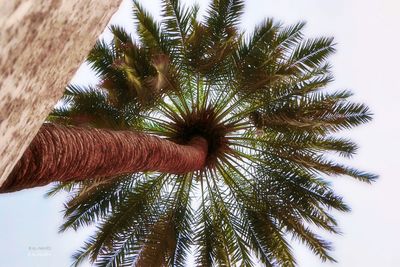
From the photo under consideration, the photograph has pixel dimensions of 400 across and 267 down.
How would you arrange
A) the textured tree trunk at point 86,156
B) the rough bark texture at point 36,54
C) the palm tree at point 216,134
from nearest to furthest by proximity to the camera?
the rough bark texture at point 36,54 < the textured tree trunk at point 86,156 < the palm tree at point 216,134

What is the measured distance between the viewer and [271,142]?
9617mm

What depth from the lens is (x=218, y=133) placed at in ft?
31.6

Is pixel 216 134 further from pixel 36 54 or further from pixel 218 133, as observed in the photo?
pixel 36 54

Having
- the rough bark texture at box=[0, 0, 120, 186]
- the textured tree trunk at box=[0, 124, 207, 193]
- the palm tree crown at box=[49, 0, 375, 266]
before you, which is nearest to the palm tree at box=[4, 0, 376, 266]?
the palm tree crown at box=[49, 0, 375, 266]

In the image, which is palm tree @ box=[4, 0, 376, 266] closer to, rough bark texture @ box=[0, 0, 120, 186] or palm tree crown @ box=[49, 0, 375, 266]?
palm tree crown @ box=[49, 0, 375, 266]

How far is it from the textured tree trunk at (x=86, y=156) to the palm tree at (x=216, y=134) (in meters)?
1.44

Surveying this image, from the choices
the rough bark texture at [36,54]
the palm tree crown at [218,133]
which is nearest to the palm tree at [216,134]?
the palm tree crown at [218,133]

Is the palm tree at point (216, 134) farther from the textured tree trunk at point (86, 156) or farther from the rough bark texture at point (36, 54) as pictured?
the rough bark texture at point (36, 54)

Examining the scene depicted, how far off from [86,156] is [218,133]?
538 centimetres

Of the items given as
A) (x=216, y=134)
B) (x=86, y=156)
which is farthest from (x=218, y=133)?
(x=86, y=156)

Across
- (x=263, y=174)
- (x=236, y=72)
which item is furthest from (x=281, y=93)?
(x=263, y=174)

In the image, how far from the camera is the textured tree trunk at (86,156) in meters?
3.55

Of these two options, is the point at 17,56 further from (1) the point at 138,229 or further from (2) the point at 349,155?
(2) the point at 349,155

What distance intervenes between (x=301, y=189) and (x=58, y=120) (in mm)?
4996
